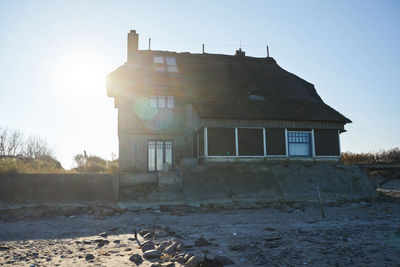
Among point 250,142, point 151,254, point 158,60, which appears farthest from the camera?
point 158,60

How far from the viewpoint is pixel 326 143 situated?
19125 mm

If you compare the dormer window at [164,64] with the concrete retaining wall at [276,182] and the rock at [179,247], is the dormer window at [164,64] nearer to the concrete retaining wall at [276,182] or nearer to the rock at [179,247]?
the concrete retaining wall at [276,182]

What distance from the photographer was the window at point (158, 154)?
18.8 meters

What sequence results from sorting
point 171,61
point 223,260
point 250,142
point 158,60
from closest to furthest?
1. point 223,260
2. point 250,142
3. point 158,60
4. point 171,61

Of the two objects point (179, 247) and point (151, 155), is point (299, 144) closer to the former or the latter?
point (151, 155)

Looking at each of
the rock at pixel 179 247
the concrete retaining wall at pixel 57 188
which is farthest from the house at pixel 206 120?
the rock at pixel 179 247

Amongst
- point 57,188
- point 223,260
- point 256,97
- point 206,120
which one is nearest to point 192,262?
point 223,260

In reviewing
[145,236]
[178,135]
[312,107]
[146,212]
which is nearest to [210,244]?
[145,236]

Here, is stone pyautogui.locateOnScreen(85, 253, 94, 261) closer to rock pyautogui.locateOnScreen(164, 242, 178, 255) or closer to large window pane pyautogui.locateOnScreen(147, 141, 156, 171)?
rock pyautogui.locateOnScreen(164, 242, 178, 255)

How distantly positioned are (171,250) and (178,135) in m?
12.9

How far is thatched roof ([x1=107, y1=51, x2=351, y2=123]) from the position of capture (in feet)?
60.7

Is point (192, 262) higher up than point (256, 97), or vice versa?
point (256, 97)

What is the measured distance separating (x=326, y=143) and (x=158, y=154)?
10.4 m

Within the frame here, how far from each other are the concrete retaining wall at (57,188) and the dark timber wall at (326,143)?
12143 mm
